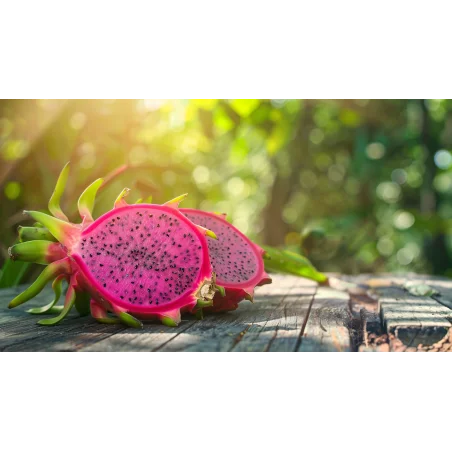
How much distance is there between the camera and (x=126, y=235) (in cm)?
208

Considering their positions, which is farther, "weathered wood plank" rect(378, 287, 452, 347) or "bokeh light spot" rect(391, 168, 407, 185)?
"bokeh light spot" rect(391, 168, 407, 185)

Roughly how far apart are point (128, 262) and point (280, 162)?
21.2 feet

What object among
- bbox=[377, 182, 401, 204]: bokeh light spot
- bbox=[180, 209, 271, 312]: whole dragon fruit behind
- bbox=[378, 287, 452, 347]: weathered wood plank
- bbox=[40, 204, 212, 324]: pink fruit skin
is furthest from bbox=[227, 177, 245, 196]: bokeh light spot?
bbox=[40, 204, 212, 324]: pink fruit skin

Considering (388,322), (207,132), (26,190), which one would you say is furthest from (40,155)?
(388,322)

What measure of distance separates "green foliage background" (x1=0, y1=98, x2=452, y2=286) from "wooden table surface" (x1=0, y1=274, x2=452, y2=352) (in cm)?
125

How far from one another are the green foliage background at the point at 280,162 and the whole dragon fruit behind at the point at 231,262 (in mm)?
1109

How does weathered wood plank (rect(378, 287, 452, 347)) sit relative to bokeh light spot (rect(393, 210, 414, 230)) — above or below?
above

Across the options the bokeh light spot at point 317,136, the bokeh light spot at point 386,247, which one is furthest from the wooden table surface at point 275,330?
the bokeh light spot at point 317,136

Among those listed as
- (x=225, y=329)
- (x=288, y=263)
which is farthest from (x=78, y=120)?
(x=225, y=329)

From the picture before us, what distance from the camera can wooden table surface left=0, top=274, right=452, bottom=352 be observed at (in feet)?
5.32

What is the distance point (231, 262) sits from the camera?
2.28 m

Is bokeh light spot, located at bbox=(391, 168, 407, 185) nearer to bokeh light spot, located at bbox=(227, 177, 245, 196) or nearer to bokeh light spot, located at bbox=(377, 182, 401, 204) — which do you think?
bokeh light spot, located at bbox=(377, 182, 401, 204)

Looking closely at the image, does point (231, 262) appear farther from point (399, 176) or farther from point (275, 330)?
point (399, 176)

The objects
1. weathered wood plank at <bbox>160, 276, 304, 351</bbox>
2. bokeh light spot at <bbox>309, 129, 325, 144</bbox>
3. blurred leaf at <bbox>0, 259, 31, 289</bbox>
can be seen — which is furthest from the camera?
bokeh light spot at <bbox>309, 129, 325, 144</bbox>
